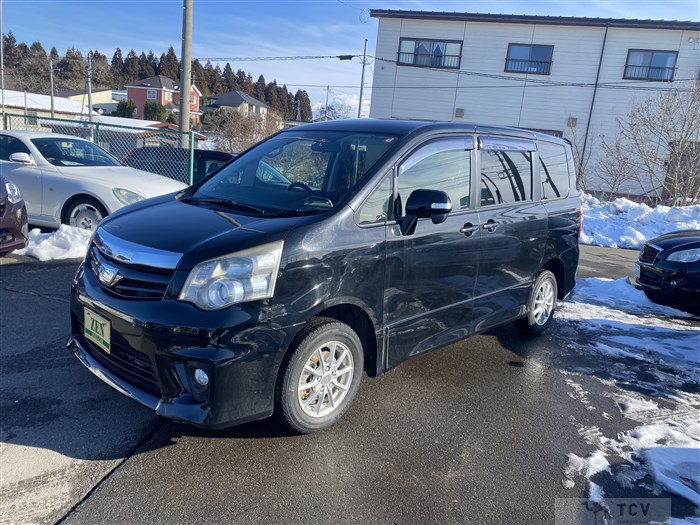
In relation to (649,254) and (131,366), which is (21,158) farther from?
(649,254)

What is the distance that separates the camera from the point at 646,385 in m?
4.42

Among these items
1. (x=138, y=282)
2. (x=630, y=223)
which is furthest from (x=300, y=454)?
(x=630, y=223)

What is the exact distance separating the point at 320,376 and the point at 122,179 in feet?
19.0

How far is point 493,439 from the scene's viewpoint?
3.33m

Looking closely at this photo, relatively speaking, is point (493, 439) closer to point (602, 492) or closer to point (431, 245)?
point (602, 492)

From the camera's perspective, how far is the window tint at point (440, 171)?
11.6 feet

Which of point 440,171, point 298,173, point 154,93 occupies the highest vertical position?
point 154,93

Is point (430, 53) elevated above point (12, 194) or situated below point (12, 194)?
above

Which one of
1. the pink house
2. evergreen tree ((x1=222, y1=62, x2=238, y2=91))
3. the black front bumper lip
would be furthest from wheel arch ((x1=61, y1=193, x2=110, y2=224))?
evergreen tree ((x1=222, y1=62, x2=238, y2=91))

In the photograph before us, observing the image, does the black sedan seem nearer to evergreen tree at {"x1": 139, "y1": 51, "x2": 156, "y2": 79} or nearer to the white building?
the white building

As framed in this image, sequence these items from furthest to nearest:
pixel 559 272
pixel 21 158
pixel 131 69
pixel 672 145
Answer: pixel 131 69 < pixel 672 145 < pixel 21 158 < pixel 559 272

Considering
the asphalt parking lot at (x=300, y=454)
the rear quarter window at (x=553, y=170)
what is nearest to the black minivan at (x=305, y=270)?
the asphalt parking lot at (x=300, y=454)

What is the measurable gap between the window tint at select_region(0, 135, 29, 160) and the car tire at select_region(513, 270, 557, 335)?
7.50 meters

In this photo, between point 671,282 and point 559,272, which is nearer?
point 559,272
